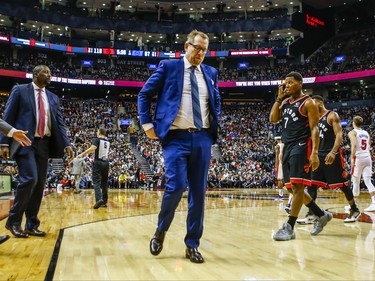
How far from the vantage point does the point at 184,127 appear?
3414 mm

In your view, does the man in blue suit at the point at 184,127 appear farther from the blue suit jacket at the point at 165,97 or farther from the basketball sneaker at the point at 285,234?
the basketball sneaker at the point at 285,234

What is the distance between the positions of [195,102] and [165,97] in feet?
0.88

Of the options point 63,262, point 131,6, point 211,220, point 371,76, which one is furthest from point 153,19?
point 63,262

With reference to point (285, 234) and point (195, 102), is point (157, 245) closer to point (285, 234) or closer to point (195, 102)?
point (195, 102)

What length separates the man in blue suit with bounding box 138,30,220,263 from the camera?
336cm

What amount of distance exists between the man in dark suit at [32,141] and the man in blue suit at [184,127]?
5.69ft

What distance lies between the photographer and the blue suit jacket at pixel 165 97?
11.1 feet

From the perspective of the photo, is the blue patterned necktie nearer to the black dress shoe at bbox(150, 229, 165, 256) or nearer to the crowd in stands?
the black dress shoe at bbox(150, 229, 165, 256)

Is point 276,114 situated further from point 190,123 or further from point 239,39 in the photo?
point 239,39

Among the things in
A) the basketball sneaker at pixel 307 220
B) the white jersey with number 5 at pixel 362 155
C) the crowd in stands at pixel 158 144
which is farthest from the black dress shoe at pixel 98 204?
the crowd in stands at pixel 158 144

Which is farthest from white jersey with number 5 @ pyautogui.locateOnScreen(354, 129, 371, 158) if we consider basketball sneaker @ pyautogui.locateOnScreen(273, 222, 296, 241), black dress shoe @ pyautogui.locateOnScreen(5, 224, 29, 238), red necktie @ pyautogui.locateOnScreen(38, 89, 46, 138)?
black dress shoe @ pyautogui.locateOnScreen(5, 224, 29, 238)

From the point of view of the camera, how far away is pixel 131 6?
42875 millimetres

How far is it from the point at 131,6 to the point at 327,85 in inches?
880

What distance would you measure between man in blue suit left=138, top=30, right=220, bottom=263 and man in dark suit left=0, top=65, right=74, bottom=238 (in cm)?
173
